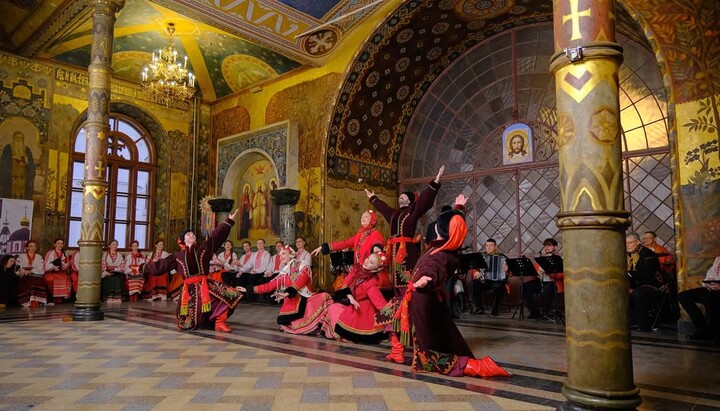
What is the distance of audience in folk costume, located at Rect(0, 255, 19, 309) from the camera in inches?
396

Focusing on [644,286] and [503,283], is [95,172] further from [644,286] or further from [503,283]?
[644,286]

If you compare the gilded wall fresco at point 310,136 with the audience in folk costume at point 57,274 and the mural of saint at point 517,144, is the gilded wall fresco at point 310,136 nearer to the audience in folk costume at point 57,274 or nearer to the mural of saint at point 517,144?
the mural of saint at point 517,144

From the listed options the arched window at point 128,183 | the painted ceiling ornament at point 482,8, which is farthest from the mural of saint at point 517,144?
the arched window at point 128,183

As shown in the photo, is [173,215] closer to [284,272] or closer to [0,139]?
[0,139]

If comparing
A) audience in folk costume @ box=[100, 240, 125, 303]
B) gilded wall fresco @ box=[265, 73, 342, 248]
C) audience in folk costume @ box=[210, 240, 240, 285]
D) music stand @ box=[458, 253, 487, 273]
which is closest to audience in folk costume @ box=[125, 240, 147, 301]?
audience in folk costume @ box=[100, 240, 125, 303]

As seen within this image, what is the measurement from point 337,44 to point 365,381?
9170 mm

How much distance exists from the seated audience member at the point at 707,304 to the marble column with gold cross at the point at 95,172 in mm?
8201

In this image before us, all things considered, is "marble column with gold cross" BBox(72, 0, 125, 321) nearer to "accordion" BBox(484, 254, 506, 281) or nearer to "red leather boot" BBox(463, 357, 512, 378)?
"red leather boot" BBox(463, 357, 512, 378)

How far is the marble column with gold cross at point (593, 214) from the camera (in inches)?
109

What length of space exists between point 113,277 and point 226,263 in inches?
97.0

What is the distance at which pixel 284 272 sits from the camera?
6.89 meters

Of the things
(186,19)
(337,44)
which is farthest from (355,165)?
(186,19)

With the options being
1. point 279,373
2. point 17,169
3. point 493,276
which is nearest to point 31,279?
point 17,169

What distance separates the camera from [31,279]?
10422 millimetres
